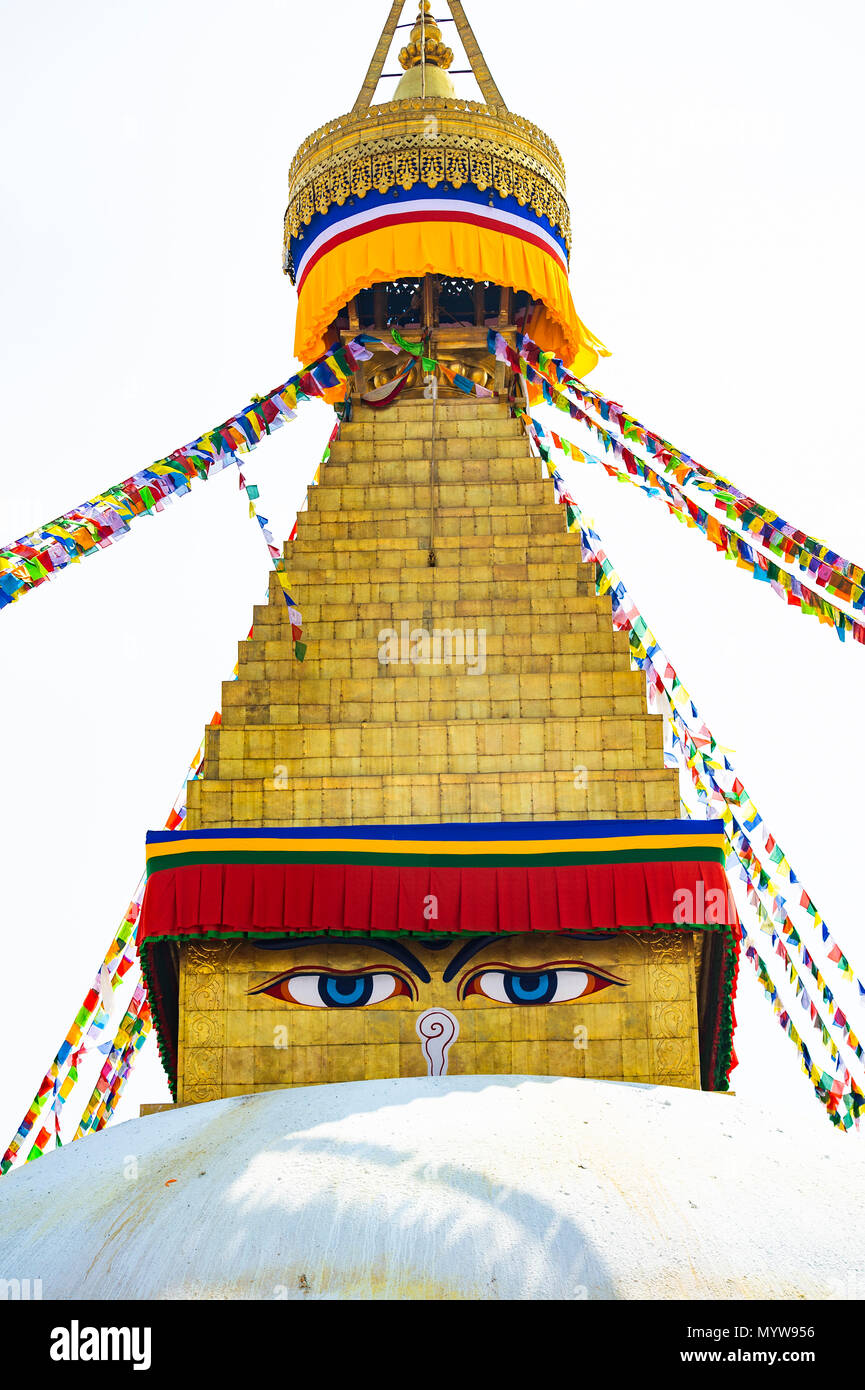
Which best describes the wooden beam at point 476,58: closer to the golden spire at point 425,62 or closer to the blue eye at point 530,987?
the golden spire at point 425,62

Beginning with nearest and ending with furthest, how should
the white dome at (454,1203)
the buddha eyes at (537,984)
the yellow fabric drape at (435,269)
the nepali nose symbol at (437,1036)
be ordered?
the white dome at (454,1203) → the nepali nose symbol at (437,1036) → the buddha eyes at (537,984) → the yellow fabric drape at (435,269)

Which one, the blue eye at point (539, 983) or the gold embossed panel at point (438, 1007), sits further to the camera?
the blue eye at point (539, 983)

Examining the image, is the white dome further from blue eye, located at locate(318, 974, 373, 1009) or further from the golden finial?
the golden finial

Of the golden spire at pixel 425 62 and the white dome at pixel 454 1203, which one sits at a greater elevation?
the golden spire at pixel 425 62

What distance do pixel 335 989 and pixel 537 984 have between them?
1.24 meters

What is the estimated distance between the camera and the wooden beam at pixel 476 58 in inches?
558

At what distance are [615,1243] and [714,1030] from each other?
5181mm

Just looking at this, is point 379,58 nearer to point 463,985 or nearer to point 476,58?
point 476,58

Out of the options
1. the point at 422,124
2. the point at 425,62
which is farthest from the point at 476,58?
the point at 422,124

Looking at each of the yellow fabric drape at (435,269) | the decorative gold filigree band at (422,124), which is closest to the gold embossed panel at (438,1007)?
the yellow fabric drape at (435,269)

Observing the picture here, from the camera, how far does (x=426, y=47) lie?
15.1m

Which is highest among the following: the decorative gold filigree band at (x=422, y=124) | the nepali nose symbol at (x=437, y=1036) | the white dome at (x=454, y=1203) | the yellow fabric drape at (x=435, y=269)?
the decorative gold filigree band at (x=422, y=124)

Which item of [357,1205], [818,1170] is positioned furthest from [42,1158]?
[818,1170]
